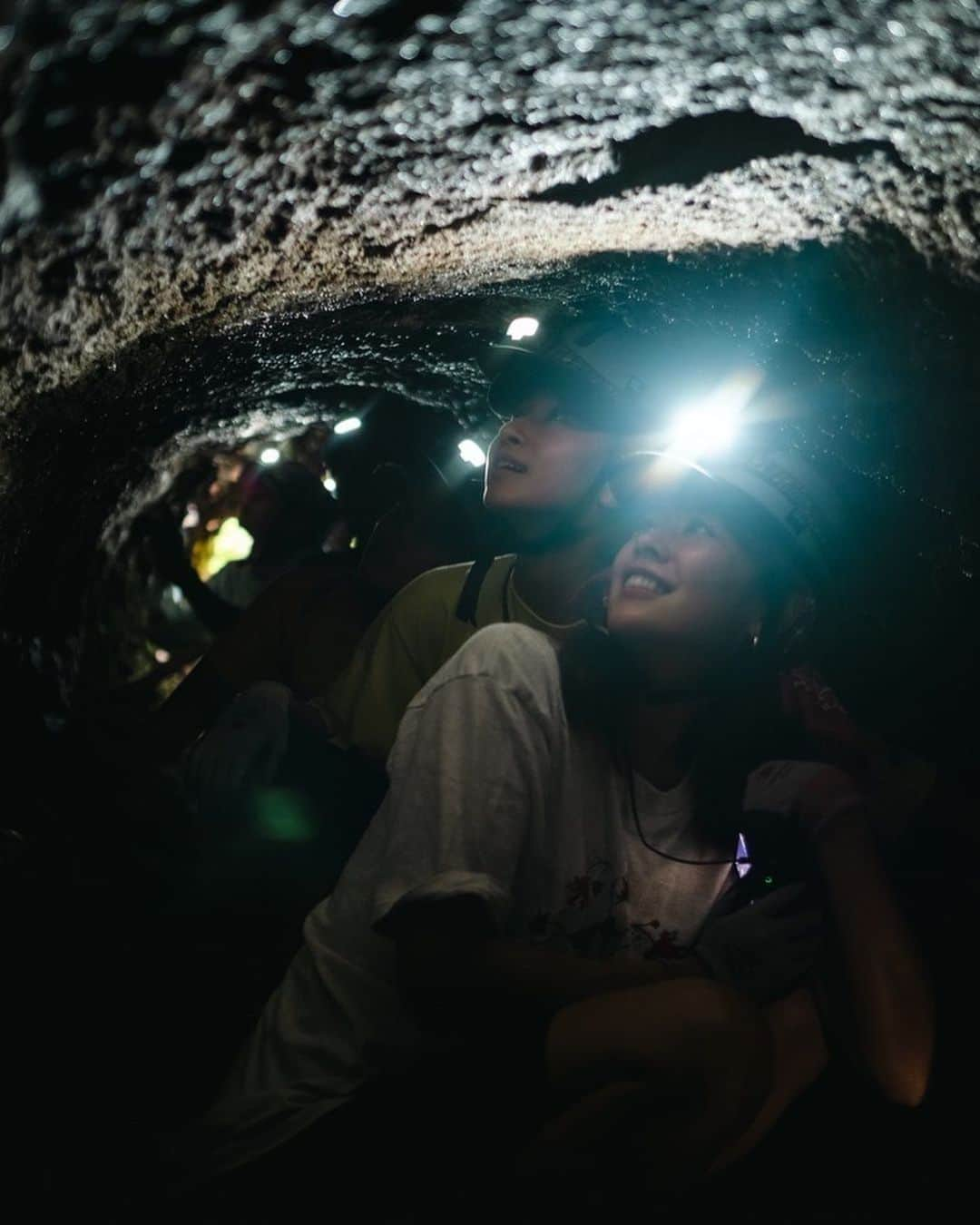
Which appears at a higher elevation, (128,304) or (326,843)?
(128,304)

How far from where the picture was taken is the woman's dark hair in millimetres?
1993

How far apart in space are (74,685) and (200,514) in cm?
251

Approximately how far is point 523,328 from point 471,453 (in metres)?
1.56

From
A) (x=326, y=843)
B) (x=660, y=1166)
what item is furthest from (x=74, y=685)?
(x=660, y=1166)

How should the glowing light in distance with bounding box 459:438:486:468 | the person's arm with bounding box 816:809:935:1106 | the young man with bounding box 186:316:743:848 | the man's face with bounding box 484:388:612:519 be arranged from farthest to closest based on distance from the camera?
the glowing light in distance with bounding box 459:438:486:468, the man's face with bounding box 484:388:612:519, the young man with bounding box 186:316:743:848, the person's arm with bounding box 816:809:935:1106

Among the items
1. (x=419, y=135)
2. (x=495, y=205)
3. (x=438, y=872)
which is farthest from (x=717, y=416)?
(x=438, y=872)

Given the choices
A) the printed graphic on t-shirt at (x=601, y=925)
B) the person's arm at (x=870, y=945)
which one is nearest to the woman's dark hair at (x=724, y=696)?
the person's arm at (x=870, y=945)

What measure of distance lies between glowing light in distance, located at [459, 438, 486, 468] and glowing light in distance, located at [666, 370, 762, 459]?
2.01 metres

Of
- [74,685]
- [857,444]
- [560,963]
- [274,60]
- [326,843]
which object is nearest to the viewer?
[274,60]

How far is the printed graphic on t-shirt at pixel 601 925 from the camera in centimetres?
183

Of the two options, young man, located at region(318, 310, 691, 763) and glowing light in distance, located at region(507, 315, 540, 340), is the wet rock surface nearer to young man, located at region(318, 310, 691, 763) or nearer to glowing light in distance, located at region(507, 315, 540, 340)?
young man, located at region(318, 310, 691, 763)

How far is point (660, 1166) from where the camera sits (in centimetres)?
167

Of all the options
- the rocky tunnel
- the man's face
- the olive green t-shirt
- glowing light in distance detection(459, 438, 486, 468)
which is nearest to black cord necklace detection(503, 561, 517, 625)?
the olive green t-shirt

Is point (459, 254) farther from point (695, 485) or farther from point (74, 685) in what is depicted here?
point (74, 685)
